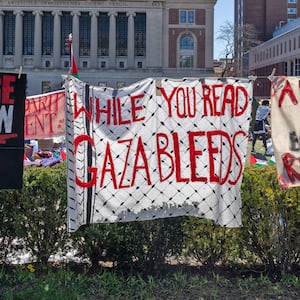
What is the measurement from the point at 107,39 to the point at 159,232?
63.1 meters

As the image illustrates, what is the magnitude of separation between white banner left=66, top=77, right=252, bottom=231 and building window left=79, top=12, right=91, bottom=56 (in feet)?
205

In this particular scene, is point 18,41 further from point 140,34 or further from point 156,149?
point 156,149

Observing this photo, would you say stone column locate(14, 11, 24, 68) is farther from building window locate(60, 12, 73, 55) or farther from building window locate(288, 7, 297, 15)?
building window locate(288, 7, 297, 15)

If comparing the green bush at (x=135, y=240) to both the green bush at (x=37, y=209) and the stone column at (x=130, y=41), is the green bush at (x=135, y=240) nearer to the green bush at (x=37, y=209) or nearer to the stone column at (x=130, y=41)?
the green bush at (x=37, y=209)

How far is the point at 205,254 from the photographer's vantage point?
4008mm

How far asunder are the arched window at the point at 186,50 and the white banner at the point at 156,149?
2435 inches

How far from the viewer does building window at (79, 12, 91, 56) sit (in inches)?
2525

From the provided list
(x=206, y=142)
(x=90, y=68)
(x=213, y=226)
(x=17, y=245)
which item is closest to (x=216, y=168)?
(x=206, y=142)

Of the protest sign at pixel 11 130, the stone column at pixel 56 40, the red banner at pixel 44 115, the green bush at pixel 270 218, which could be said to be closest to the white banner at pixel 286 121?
the green bush at pixel 270 218

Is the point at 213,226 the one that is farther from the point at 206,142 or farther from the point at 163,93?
the point at 163,93

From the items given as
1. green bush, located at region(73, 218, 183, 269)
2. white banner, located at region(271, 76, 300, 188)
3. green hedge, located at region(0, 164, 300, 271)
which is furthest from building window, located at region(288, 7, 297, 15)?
green bush, located at region(73, 218, 183, 269)

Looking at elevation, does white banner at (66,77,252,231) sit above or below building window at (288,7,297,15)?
below

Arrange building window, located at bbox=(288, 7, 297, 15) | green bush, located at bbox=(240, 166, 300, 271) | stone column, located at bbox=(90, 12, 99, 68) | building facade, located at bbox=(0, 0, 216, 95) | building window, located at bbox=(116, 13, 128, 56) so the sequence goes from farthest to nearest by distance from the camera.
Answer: building window, located at bbox=(288, 7, 297, 15)
building window, located at bbox=(116, 13, 128, 56)
stone column, located at bbox=(90, 12, 99, 68)
building facade, located at bbox=(0, 0, 216, 95)
green bush, located at bbox=(240, 166, 300, 271)

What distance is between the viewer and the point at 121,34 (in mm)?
64250
